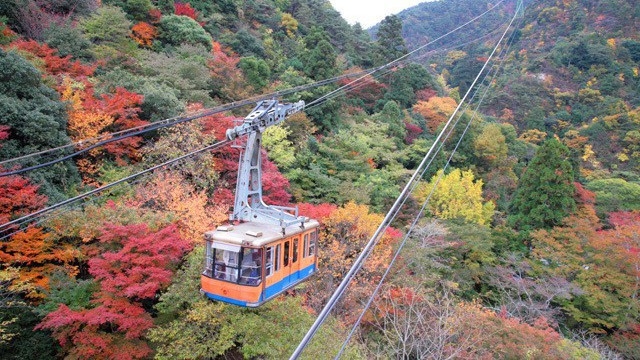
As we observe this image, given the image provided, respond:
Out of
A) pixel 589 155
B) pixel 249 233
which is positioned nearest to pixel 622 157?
pixel 589 155

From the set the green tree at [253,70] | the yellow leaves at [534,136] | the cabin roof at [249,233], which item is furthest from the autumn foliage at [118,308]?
the yellow leaves at [534,136]

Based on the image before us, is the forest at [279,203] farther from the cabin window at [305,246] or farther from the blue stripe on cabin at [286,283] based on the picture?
the cabin window at [305,246]

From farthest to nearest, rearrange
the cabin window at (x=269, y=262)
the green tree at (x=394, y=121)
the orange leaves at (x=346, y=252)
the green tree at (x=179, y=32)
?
the green tree at (x=394, y=121) < the green tree at (x=179, y=32) < the orange leaves at (x=346, y=252) < the cabin window at (x=269, y=262)

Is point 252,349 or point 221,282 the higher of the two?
point 221,282

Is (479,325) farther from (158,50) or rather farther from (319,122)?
(158,50)

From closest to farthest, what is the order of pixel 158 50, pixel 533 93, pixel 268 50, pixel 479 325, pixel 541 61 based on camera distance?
pixel 479 325, pixel 158 50, pixel 268 50, pixel 533 93, pixel 541 61

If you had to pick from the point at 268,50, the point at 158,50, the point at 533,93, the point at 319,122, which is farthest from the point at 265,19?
the point at 533,93

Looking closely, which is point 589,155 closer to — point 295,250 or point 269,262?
point 295,250
